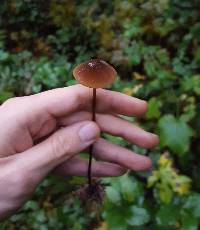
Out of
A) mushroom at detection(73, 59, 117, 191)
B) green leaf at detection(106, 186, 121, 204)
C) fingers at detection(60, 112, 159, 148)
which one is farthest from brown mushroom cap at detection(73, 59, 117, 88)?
green leaf at detection(106, 186, 121, 204)

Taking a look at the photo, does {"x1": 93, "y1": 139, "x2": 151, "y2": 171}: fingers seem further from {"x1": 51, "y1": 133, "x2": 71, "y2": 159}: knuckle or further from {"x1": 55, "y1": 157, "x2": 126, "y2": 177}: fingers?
{"x1": 51, "y1": 133, "x2": 71, "y2": 159}: knuckle

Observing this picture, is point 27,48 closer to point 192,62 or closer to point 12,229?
point 192,62

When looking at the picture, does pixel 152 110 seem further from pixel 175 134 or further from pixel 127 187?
pixel 127 187

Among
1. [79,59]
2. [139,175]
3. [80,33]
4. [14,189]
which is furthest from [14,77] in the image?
[14,189]

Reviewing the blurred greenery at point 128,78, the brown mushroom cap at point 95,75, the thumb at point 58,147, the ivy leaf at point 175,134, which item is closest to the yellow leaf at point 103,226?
the blurred greenery at point 128,78

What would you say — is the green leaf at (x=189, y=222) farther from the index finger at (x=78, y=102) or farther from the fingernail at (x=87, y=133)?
the fingernail at (x=87, y=133)

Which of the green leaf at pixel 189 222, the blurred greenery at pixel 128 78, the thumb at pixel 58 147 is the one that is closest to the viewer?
the thumb at pixel 58 147
